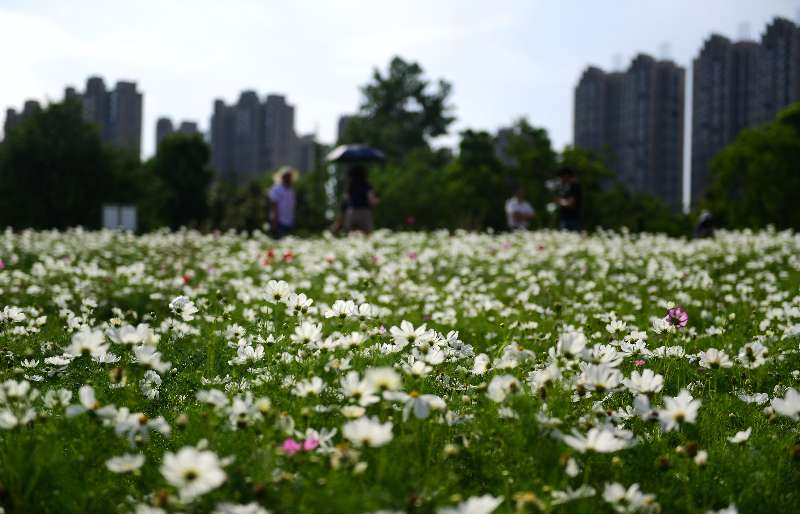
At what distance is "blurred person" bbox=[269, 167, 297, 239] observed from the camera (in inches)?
554

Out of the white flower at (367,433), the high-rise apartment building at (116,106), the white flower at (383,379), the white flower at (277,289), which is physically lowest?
the white flower at (367,433)

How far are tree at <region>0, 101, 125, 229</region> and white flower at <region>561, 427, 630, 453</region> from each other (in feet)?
118

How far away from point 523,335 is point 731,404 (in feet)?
5.56

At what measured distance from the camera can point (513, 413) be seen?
262 cm

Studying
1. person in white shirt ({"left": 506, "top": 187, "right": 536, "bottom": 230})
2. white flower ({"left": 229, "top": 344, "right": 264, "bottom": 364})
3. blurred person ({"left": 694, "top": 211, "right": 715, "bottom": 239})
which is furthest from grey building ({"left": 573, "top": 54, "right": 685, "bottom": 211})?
white flower ({"left": 229, "top": 344, "right": 264, "bottom": 364})

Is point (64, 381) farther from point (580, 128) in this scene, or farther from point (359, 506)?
point (580, 128)

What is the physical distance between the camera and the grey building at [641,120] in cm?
9031

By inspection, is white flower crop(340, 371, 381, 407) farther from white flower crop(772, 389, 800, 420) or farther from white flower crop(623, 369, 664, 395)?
white flower crop(772, 389, 800, 420)

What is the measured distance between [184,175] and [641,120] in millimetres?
60447

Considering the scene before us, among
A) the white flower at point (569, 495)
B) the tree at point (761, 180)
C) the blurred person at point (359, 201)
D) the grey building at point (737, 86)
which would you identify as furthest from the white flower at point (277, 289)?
the grey building at point (737, 86)

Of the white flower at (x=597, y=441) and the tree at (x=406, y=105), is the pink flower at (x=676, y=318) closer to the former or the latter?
the white flower at (x=597, y=441)

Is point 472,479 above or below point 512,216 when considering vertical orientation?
below

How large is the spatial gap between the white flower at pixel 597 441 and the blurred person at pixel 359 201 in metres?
12.0

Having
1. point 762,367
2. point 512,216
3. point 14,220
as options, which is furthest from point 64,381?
point 14,220
